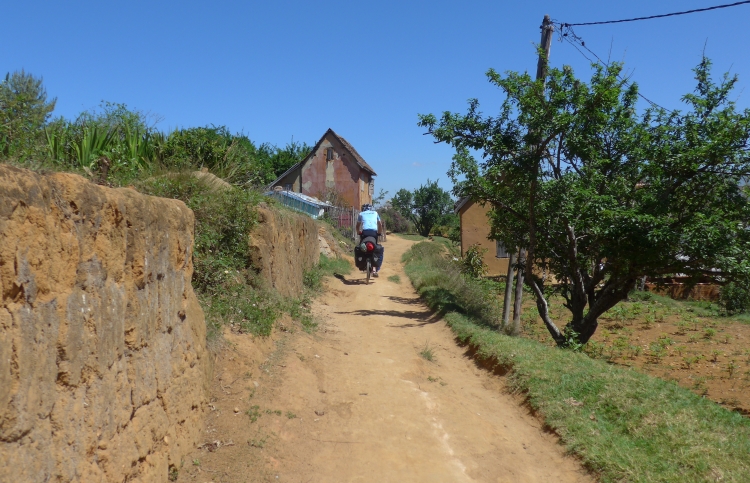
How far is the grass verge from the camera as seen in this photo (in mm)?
5297

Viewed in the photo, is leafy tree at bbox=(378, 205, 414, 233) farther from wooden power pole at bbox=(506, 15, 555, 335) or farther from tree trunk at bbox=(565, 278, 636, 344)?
tree trunk at bbox=(565, 278, 636, 344)

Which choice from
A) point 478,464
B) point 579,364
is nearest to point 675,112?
point 579,364

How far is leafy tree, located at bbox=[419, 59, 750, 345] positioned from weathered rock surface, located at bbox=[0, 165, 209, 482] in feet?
24.0

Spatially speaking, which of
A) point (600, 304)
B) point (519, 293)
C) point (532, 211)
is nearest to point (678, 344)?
point (600, 304)

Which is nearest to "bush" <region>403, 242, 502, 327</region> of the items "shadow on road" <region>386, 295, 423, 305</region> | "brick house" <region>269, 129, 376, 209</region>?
"shadow on road" <region>386, 295, 423, 305</region>

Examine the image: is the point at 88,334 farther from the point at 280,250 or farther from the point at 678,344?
the point at 678,344

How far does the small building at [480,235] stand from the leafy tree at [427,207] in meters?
31.0

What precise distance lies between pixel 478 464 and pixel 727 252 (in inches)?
236

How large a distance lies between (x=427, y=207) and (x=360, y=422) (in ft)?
174

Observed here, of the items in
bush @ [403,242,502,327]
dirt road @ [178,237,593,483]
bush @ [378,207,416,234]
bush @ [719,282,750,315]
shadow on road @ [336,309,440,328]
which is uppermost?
bush @ [378,207,416,234]

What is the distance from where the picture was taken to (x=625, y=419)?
6.32m

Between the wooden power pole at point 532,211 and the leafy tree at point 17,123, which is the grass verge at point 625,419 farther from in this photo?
the leafy tree at point 17,123

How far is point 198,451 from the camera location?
4.96 metres

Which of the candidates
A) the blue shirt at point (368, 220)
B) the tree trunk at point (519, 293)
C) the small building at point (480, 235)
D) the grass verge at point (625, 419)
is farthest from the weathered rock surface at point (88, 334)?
the small building at point (480, 235)
